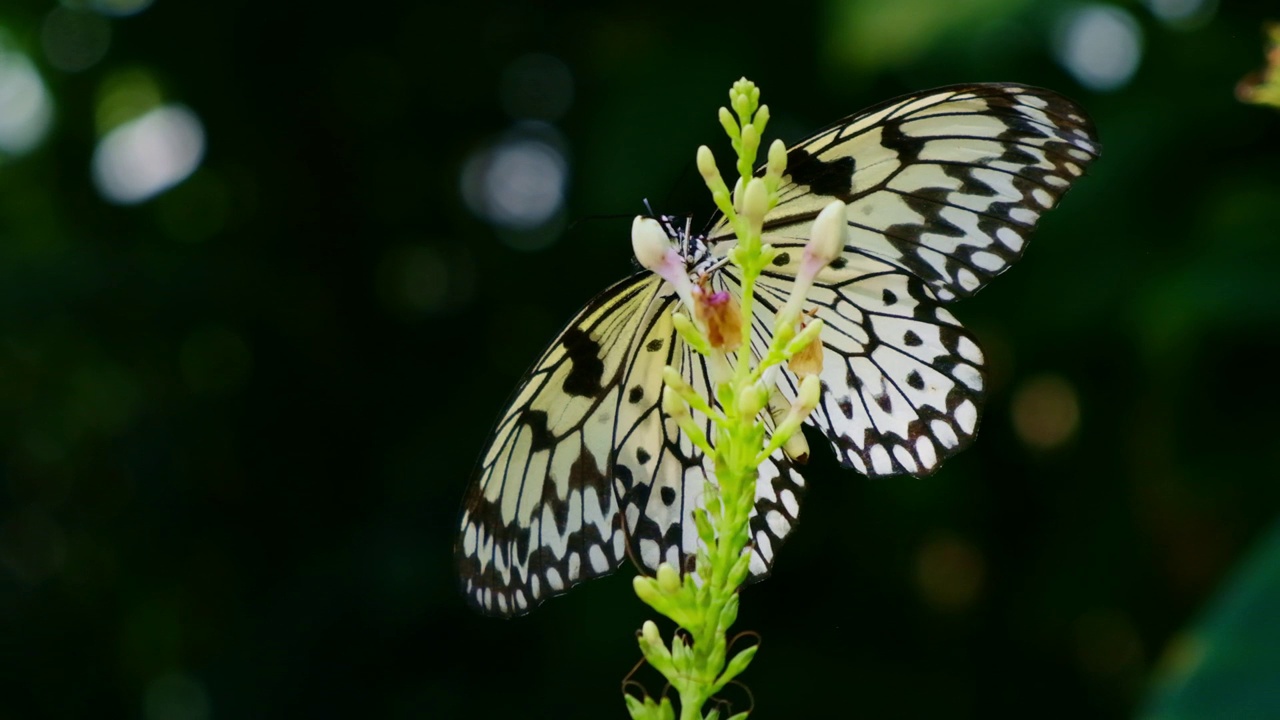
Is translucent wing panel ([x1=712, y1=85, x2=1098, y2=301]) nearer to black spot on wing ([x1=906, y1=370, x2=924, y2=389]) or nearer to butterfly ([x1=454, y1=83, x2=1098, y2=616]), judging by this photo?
butterfly ([x1=454, y1=83, x2=1098, y2=616])

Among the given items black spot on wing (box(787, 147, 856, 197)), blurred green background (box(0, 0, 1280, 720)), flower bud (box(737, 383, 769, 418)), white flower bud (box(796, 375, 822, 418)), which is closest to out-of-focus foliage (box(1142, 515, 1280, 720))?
blurred green background (box(0, 0, 1280, 720))

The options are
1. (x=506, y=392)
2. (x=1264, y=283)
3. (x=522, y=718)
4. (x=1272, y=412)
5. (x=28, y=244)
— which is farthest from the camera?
(x=28, y=244)

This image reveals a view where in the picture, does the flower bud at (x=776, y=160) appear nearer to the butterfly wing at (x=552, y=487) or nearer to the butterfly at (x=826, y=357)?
the butterfly at (x=826, y=357)

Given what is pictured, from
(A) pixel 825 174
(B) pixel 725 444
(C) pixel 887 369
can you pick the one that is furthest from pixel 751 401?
(C) pixel 887 369

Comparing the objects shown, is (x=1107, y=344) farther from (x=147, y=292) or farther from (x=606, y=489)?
(x=147, y=292)

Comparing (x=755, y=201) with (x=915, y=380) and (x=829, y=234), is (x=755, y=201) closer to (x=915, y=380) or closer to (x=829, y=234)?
(x=829, y=234)

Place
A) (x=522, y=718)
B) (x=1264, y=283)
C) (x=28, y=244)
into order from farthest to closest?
(x=28, y=244) < (x=522, y=718) < (x=1264, y=283)

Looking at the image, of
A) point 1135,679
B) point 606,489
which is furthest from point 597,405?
point 1135,679

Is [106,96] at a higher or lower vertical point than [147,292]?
higher
